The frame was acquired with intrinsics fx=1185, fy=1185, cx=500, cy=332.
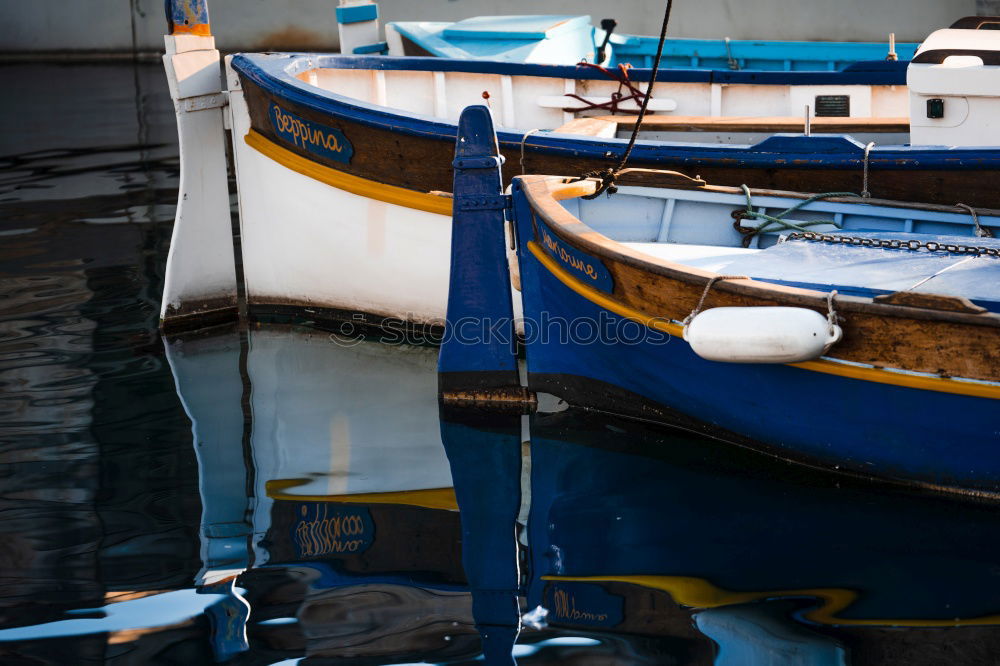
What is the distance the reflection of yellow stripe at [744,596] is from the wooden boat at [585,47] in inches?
228

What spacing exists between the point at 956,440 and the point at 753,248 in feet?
5.32

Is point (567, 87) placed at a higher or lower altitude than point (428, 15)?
lower

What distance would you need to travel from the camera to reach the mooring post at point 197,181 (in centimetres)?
663

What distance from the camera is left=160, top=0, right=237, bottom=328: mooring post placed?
21.8 ft

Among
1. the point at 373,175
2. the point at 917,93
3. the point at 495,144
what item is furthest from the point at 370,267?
the point at 917,93

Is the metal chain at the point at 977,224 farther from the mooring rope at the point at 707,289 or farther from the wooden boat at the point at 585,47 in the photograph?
the wooden boat at the point at 585,47

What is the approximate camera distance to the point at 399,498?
4734mm

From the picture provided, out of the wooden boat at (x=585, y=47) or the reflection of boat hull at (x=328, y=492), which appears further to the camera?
the wooden boat at (x=585, y=47)

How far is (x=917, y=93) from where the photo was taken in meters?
5.85

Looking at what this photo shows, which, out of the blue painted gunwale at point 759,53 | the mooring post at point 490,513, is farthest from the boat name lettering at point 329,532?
the blue painted gunwale at point 759,53

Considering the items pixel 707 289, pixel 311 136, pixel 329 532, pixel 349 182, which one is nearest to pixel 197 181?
pixel 311 136

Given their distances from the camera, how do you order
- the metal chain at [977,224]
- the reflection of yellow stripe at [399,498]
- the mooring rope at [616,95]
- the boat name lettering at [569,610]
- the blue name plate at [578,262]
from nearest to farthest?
the boat name lettering at [569,610]
the reflection of yellow stripe at [399,498]
the blue name plate at [578,262]
the metal chain at [977,224]
the mooring rope at [616,95]

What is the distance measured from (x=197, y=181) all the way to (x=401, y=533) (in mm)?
3174

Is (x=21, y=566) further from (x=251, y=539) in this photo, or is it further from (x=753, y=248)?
(x=753, y=248)
